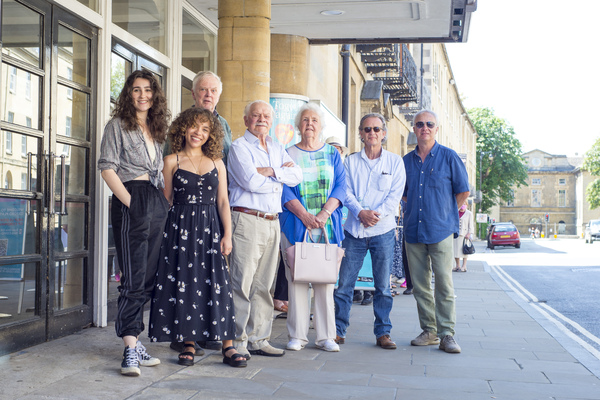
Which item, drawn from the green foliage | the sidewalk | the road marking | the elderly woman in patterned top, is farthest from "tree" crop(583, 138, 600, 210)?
the elderly woman in patterned top

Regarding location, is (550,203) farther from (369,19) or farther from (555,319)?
(555,319)

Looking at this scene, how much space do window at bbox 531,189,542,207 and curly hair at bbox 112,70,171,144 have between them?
4935 inches

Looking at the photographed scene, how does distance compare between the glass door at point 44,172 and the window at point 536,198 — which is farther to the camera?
the window at point 536,198

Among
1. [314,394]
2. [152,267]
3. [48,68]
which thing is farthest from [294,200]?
[48,68]

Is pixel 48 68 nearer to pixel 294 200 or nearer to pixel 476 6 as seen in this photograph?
pixel 294 200

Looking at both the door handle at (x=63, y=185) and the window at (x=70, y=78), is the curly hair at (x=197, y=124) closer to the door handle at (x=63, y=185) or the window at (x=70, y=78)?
the door handle at (x=63, y=185)

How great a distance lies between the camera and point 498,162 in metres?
81.9

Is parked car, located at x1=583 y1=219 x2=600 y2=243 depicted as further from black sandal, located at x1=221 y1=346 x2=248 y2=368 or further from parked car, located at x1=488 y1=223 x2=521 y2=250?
black sandal, located at x1=221 y1=346 x2=248 y2=368

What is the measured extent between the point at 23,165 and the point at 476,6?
7118mm

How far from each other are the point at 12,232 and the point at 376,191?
3.05 metres

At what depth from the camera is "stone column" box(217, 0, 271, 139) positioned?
27.8 feet

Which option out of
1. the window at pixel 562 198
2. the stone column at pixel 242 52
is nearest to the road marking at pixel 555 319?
the stone column at pixel 242 52

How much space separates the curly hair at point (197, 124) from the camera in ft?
17.1

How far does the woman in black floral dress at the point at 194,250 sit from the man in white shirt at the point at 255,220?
0.21 m
